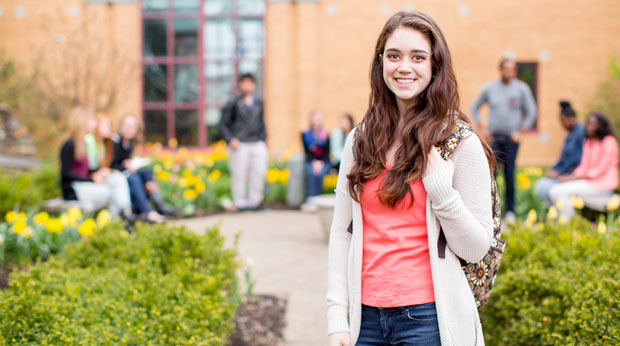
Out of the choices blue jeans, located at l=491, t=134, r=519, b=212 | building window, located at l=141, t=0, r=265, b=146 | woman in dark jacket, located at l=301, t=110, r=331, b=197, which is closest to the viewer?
blue jeans, located at l=491, t=134, r=519, b=212

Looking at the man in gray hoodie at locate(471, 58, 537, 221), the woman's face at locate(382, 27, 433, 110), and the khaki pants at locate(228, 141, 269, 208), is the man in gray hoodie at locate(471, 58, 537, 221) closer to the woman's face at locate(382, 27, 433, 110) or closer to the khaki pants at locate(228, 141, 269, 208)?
the khaki pants at locate(228, 141, 269, 208)

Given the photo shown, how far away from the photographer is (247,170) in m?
8.80

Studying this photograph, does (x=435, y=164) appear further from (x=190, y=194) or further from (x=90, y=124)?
(x=190, y=194)

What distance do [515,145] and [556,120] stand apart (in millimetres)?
5717

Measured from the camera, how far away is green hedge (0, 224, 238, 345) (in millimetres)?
2559

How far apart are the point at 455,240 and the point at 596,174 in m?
5.49

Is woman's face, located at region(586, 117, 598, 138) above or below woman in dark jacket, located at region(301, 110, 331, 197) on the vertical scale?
above

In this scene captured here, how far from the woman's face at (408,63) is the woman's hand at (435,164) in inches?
8.3

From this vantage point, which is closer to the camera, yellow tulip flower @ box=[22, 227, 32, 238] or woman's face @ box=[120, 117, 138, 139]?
yellow tulip flower @ box=[22, 227, 32, 238]

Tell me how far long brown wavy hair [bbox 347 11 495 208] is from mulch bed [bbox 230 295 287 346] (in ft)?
7.05

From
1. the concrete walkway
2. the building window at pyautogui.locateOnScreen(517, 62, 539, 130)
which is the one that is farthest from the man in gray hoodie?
the building window at pyautogui.locateOnScreen(517, 62, 539, 130)

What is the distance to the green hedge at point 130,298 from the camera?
2.56 metres

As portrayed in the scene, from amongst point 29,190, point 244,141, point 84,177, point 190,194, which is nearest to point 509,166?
point 244,141

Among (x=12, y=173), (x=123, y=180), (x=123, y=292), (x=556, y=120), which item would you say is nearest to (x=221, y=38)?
(x=12, y=173)
